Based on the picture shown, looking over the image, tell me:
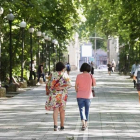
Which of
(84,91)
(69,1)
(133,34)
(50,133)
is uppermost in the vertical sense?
(69,1)

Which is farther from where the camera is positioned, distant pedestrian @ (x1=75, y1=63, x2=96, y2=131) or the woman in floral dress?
distant pedestrian @ (x1=75, y1=63, x2=96, y2=131)

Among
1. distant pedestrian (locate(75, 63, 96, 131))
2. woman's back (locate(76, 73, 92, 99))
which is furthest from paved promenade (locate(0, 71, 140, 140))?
woman's back (locate(76, 73, 92, 99))

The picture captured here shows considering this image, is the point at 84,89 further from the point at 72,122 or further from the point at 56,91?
the point at 72,122

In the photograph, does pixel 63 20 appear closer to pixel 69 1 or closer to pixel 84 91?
pixel 69 1

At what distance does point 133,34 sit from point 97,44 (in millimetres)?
112211

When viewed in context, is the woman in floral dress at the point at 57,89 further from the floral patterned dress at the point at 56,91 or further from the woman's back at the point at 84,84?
the woman's back at the point at 84,84

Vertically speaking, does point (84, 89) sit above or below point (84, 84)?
below

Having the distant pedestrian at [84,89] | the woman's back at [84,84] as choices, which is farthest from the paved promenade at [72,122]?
the woman's back at [84,84]

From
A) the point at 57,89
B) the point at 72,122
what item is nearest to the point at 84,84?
the point at 57,89

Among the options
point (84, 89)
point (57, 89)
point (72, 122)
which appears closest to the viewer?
point (57, 89)

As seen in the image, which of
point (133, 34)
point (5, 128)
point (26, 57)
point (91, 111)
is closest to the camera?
point (5, 128)

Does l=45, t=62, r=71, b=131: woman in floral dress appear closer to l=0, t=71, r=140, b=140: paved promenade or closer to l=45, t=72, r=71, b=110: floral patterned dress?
l=45, t=72, r=71, b=110: floral patterned dress

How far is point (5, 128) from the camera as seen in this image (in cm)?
1404

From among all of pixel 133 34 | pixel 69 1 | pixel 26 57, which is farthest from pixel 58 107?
pixel 26 57
